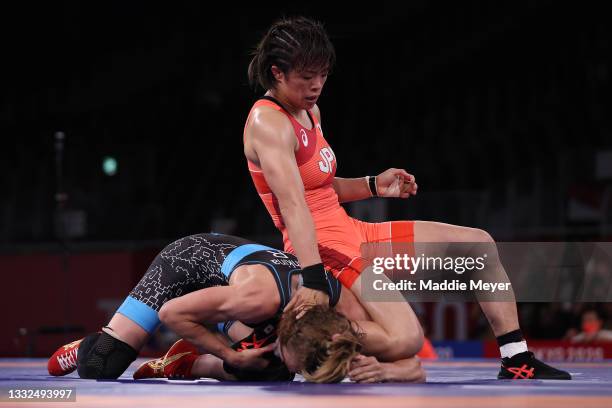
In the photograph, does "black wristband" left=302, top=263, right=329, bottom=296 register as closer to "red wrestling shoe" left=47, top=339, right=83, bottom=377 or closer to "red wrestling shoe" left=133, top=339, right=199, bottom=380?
"red wrestling shoe" left=133, top=339, right=199, bottom=380

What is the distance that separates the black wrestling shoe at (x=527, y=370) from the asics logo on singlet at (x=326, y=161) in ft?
3.30

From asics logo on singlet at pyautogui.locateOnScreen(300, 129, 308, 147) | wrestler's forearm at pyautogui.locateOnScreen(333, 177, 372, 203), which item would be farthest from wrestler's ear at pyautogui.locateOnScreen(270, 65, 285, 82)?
wrestler's forearm at pyautogui.locateOnScreen(333, 177, 372, 203)

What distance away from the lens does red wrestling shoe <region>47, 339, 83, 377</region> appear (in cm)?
369

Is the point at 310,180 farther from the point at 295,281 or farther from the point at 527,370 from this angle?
the point at 527,370

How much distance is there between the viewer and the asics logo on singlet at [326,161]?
A: 3791mm

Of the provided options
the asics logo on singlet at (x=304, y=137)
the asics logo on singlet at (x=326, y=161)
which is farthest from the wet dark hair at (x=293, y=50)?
the asics logo on singlet at (x=326, y=161)

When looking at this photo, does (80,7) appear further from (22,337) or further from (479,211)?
(479,211)

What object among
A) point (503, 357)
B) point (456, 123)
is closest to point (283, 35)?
point (503, 357)

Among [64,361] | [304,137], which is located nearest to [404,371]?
[304,137]

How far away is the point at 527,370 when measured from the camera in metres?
3.45

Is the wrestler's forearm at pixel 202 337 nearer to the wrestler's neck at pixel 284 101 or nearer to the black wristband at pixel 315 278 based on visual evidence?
the black wristband at pixel 315 278

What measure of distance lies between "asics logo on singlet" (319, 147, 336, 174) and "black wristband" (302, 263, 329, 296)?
0.69 meters

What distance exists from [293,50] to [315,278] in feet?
2.98

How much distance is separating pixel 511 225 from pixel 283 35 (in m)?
4.96
